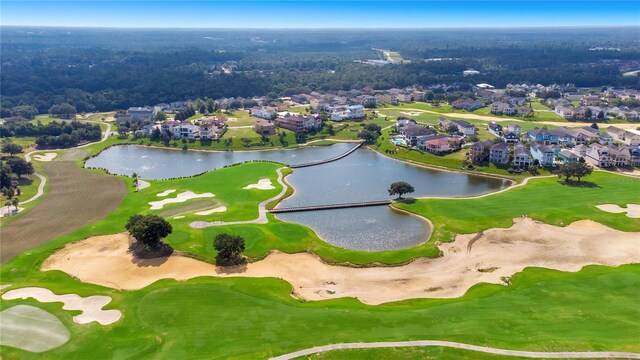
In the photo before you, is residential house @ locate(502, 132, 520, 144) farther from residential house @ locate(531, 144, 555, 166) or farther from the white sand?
the white sand

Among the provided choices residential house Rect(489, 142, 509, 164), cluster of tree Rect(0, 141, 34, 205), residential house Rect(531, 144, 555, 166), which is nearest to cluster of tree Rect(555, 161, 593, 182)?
residential house Rect(531, 144, 555, 166)

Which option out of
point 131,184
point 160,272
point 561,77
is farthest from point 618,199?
point 561,77

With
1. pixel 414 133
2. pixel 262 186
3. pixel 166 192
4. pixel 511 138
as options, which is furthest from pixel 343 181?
pixel 511 138

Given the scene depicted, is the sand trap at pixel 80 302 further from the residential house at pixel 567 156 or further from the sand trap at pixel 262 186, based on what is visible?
the residential house at pixel 567 156

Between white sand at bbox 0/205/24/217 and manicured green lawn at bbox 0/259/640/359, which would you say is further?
white sand at bbox 0/205/24/217

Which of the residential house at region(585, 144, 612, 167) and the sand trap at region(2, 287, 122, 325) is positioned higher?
the residential house at region(585, 144, 612, 167)

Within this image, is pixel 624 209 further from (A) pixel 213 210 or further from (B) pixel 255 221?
(A) pixel 213 210

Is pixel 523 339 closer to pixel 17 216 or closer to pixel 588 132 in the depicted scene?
pixel 17 216
